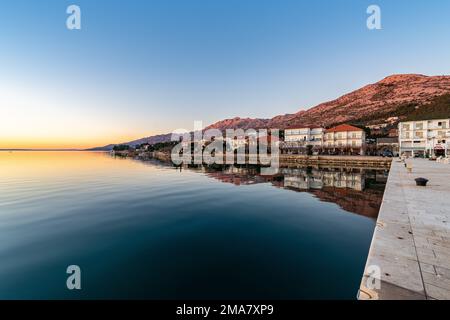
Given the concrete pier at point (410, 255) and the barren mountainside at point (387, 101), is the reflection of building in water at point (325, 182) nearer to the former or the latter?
the concrete pier at point (410, 255)

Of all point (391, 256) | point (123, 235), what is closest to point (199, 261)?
point (123, 235)

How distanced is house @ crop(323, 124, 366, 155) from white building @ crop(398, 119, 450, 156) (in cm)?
1069

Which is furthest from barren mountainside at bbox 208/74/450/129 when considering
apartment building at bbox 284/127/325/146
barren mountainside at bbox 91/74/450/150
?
apartment building at bbox 284/127/325/146

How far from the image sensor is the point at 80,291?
6.46 metres

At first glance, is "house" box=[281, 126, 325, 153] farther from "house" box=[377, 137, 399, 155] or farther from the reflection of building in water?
the reflection of building in water

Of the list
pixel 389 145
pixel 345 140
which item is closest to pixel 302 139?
pixel 345 140

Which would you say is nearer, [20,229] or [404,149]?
[20,229]

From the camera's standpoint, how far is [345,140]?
73188mm

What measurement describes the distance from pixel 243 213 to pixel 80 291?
964 cm

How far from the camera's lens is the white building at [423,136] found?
173 feet

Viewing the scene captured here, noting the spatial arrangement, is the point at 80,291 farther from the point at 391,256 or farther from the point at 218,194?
the point at 218,194

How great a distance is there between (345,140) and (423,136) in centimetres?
2031

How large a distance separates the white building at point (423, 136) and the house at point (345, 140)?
35.1ft
